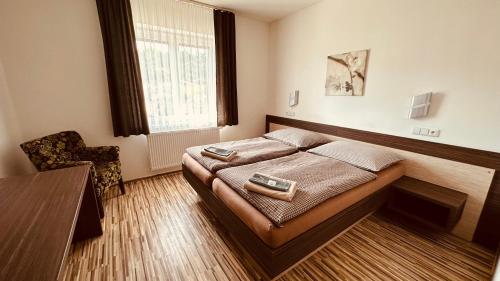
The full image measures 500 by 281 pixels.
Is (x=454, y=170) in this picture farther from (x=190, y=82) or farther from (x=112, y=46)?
(x=112, y=46)

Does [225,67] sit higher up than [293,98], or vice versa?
[225,67]

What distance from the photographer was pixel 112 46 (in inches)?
101

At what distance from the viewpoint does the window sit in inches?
112

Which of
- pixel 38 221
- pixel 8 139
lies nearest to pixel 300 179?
pixel 38 221

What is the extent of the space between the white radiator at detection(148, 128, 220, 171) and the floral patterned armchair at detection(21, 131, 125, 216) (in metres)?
0.54

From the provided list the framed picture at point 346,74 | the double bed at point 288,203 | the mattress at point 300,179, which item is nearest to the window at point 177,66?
the double bed at point 288,203

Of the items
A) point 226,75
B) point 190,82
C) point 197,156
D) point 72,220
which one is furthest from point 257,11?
point 72,220

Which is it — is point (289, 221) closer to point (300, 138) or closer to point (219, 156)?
point (219, 156)

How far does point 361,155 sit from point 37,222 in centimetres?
266

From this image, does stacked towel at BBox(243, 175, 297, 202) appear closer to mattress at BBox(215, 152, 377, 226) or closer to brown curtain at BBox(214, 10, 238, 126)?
mattress at BBox(215, 152, 377, 226)

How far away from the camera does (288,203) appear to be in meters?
1.45

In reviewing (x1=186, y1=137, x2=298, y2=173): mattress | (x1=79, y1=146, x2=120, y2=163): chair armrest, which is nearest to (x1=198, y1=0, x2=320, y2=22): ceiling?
(x1=186, y1=137, x2=298, y2=173): mattress

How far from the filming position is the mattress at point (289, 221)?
4.34ft

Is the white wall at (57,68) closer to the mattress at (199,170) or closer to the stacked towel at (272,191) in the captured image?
the mattress at (199,170)
